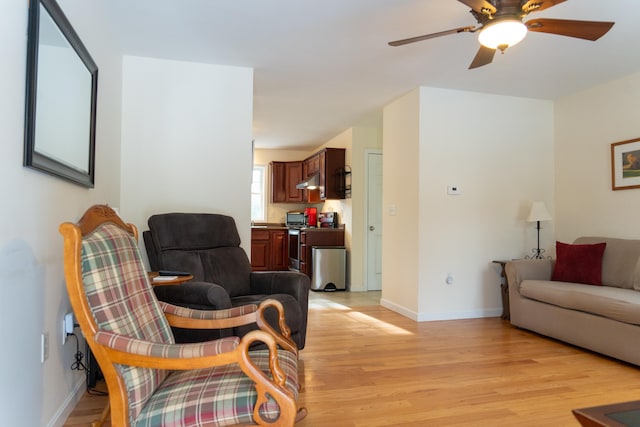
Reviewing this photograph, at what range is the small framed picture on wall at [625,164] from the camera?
11.6 ft

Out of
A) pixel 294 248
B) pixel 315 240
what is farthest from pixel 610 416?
pixel 294 248

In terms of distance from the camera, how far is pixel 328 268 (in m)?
5.68

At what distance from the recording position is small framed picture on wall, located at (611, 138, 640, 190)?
3.54m

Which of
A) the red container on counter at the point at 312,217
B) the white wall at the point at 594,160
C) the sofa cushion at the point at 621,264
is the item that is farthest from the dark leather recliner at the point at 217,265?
the red container on counter at the point at 312,217

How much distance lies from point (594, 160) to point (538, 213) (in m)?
0.77

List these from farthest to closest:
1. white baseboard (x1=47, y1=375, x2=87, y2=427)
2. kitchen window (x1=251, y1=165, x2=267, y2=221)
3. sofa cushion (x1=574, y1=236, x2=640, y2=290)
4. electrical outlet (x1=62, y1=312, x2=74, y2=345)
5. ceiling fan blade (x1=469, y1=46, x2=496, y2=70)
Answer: kitchen window (x1=251, y1=165, x2=267, y2=221) → sofa cushion (x1=574, y1=236, x2=640, y2=290) → ceiling fan blade (x1=469, y1=46, x2=496, y2=70) → electrical outlet (x1=62, y1=312, x2=74, y2=345) → white baseboard (x1=47, y1=375, x2=87, y2=427)

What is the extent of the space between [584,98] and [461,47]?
1.98 m

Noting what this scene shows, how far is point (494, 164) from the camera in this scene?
4219 mm

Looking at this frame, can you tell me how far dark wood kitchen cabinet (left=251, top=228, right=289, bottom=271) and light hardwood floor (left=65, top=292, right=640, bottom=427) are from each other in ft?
10.0

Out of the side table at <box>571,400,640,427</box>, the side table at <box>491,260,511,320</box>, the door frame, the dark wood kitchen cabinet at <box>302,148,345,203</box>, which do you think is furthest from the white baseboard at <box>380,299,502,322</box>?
the side table at <box>571,400,640,427</box>

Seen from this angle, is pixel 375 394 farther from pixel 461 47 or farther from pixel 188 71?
pixel 188 71

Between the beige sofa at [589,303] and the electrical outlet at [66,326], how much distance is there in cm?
347

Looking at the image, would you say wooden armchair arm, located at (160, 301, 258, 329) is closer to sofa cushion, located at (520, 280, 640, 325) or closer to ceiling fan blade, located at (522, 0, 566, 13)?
ceiling fan blade, located at (522, 0, 566, 13)

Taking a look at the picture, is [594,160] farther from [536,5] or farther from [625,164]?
[536,5]
